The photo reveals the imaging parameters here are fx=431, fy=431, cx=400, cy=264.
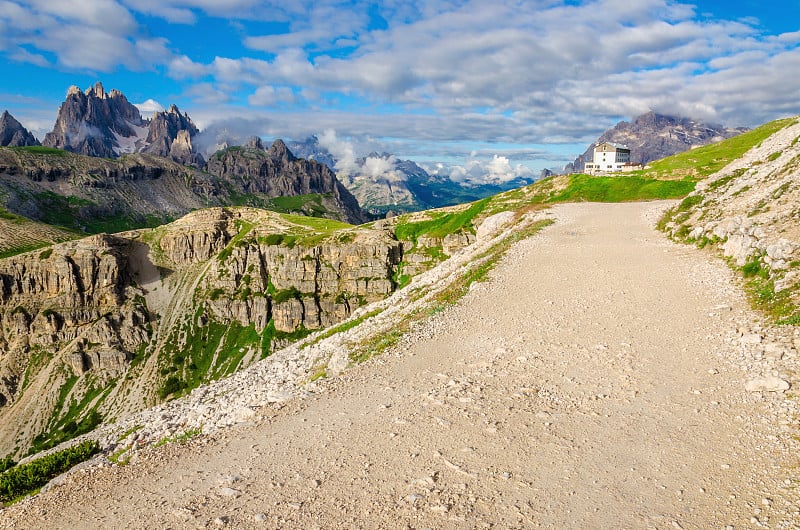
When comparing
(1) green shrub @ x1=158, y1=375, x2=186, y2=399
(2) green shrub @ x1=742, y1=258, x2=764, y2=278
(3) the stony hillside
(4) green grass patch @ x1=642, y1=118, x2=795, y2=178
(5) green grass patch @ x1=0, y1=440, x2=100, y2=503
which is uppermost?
(4) green grass patch @ x1=642, y1=118, x2=795, y2=178

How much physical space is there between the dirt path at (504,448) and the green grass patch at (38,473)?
222cm

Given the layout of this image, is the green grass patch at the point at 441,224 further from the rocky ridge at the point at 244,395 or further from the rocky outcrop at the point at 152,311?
the rocky ridge at the point at 244,395

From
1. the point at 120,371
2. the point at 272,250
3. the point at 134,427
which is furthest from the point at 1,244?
the point at 134,427

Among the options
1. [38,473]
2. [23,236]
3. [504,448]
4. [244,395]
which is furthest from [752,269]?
[23,236]

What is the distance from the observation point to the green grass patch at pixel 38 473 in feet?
54.2

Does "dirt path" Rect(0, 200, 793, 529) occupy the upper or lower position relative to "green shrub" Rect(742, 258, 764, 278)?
lower

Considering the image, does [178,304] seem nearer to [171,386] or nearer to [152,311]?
[152,311]

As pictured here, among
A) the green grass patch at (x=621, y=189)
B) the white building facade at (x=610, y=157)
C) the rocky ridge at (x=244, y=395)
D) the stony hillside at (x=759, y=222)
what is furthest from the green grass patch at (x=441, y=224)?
the rocky ridge at (x=244, y=395)

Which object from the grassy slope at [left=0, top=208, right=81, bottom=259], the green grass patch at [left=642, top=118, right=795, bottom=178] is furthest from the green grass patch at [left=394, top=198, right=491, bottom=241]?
the grassy slope at [left=0, top=208, right=81, bottom=259]

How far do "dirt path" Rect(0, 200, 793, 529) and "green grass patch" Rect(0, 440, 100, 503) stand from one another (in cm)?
222

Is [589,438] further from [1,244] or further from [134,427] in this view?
[1,244]

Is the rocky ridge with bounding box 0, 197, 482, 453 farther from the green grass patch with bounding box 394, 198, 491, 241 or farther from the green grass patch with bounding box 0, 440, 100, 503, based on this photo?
the green grass patch with bounding box 0, 440, 100, 503

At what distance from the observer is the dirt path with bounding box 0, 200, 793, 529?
11.3 m

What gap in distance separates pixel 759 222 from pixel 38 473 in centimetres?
4154
